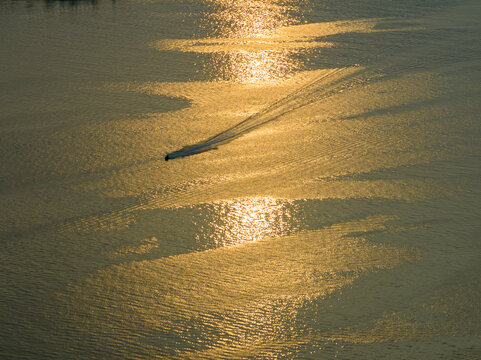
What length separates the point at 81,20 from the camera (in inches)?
272

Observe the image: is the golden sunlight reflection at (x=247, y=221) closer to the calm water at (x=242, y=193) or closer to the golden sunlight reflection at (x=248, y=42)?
the calm water at (x=242, y=193)

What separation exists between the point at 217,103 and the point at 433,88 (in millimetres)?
1588

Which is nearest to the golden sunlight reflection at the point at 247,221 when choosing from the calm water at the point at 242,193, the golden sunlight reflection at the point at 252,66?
the calm water at the point at 242,193

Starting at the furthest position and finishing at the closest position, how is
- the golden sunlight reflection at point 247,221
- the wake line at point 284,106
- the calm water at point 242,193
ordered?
the wake line at point 284,106 < the golden sunlight reflection at point 247,221 < the calm water at point 242,193

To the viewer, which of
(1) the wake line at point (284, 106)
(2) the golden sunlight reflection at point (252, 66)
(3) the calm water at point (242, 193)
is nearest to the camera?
(3) the calm water at point (242, 193)

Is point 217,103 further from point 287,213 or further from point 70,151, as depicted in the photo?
point 287,213

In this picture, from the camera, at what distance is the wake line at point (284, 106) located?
4.27 meters

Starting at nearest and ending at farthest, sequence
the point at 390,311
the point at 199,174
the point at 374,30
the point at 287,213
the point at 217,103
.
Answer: the point at 390,311 → the point at 287,213 → the point at 199,174 → the point at 217,103 → the point at 374,30

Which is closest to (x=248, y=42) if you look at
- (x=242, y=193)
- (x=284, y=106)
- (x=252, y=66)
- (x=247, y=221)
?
(x=252, y=66)

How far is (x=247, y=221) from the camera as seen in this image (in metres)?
3.50

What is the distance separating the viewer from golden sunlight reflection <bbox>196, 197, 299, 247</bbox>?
3.37 meters

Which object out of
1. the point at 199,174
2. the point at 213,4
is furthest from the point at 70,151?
the point at 213,4

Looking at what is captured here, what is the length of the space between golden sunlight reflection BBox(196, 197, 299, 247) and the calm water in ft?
0.04

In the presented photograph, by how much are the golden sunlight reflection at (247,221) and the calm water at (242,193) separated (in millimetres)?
11
